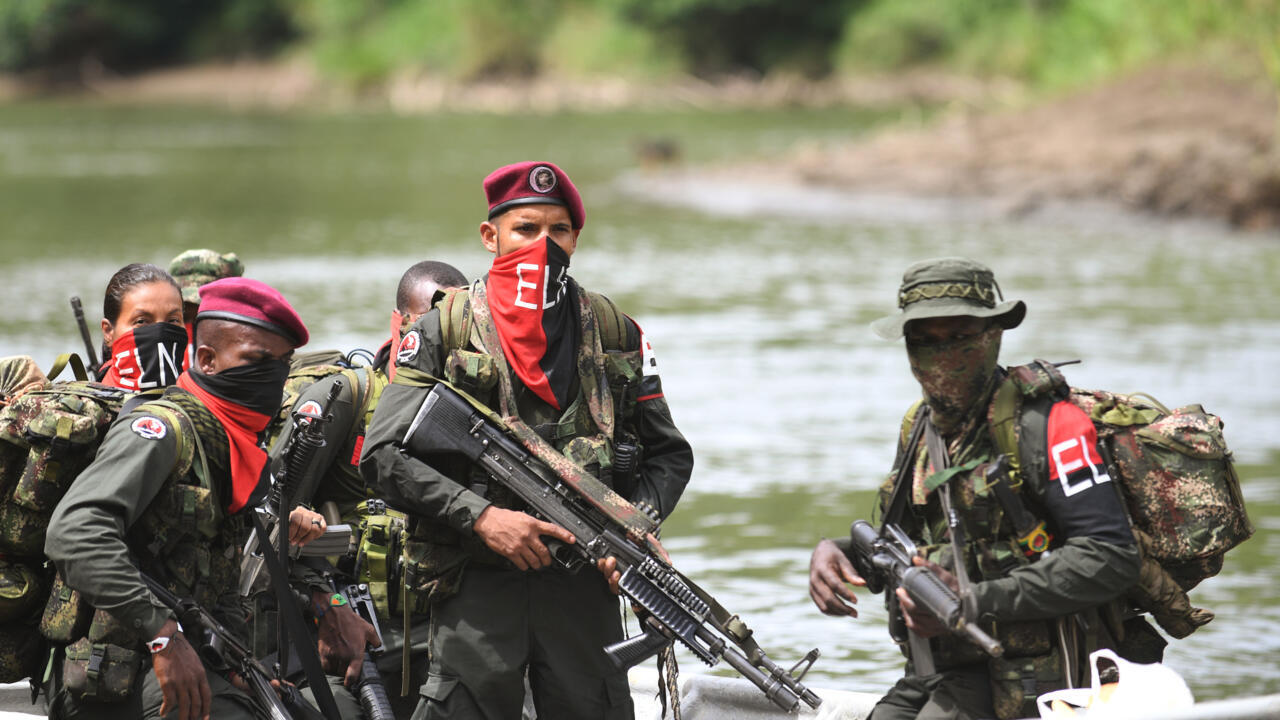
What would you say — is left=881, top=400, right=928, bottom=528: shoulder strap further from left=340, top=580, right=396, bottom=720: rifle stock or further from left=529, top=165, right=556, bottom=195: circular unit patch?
left=340, top=580, right=396, bottom=720: rifle stock

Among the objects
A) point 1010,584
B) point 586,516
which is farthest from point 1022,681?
point 586,516

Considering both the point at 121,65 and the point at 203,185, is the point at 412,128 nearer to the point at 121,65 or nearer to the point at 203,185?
the point at 203,185

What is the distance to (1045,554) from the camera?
4.42 metres

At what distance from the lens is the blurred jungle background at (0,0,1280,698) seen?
12227 mm

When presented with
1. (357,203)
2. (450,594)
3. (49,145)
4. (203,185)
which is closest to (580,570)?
(450,594)

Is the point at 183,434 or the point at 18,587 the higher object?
the point at 183,434

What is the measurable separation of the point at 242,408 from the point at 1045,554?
2.19m

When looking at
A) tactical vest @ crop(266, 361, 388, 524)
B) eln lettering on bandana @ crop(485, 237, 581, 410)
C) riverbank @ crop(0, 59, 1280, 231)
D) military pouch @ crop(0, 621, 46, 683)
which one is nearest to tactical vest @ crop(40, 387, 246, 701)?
military pouch @ crop(0, 621, 46, 683)

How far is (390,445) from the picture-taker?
462 centimetres

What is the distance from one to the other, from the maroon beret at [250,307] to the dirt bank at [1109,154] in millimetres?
23570

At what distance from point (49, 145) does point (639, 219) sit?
91.2 ft

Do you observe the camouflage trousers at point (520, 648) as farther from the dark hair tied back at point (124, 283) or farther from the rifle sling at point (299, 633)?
the dark hair tied back at point (124, 283)

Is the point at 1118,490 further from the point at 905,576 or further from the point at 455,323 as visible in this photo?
the point at 455,323

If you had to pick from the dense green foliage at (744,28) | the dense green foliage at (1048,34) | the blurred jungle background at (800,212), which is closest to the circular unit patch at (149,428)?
the blurred jungle background at (800,212)
